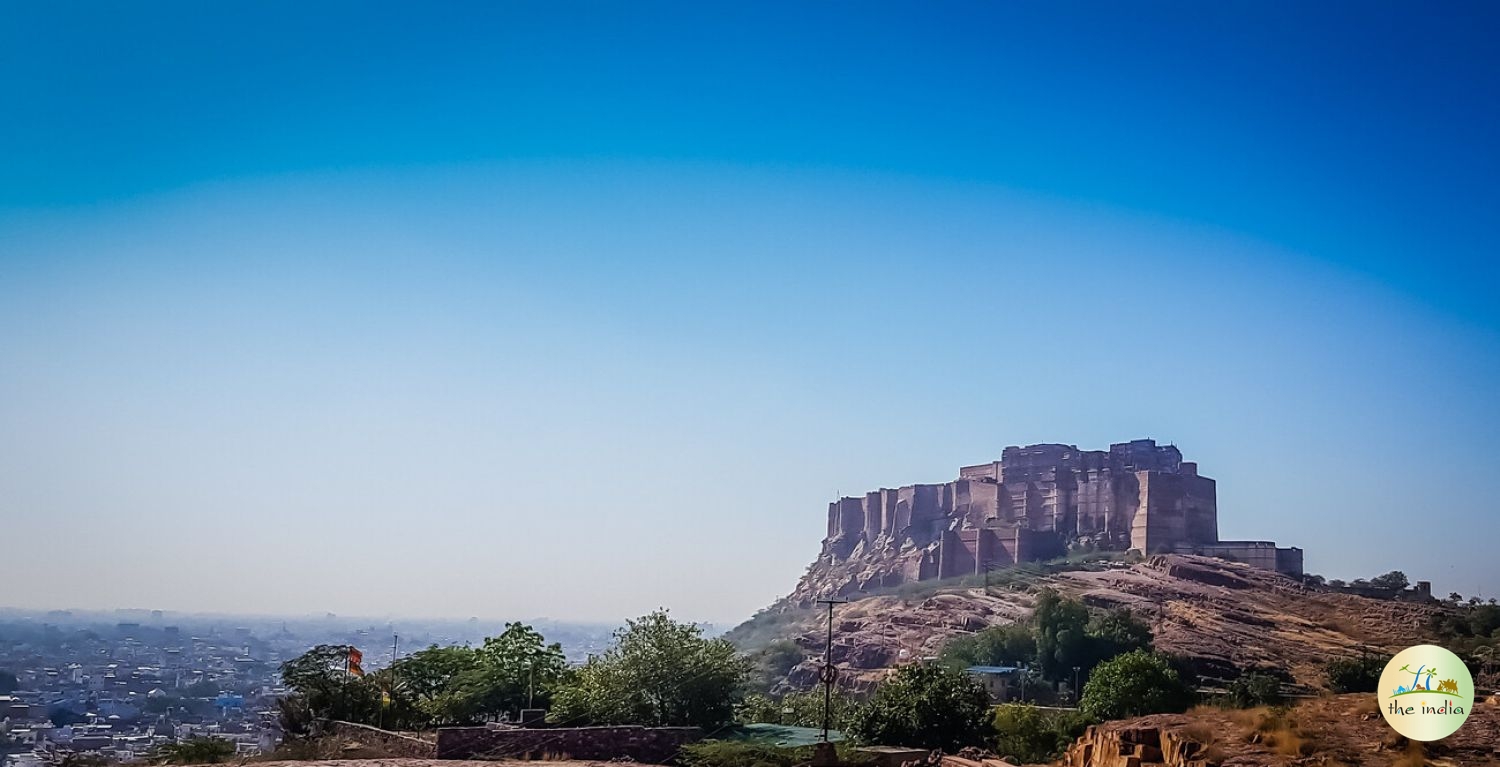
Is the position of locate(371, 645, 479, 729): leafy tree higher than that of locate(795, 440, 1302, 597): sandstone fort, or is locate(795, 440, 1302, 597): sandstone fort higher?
locate(795, 440, 1302, 597): sandstone fort

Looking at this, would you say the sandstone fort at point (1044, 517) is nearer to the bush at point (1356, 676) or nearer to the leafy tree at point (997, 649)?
the leafy tree at point (997, 649)

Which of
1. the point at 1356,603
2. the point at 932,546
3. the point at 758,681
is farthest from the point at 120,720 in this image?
the point at 932,546

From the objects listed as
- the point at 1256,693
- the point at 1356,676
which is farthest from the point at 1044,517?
the point at 1256,693

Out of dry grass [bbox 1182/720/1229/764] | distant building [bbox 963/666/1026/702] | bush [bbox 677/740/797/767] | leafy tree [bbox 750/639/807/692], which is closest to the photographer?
dry grass [bbox 1182/720/1229/764]

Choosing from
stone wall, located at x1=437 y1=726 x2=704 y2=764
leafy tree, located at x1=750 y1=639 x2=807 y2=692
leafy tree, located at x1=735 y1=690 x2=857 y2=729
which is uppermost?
stone wall, located at x1=437 y1=726 x2=704 y2=764

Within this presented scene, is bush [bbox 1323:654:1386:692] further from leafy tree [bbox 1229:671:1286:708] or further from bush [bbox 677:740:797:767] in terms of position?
bush [bbox 677:740:797:767]

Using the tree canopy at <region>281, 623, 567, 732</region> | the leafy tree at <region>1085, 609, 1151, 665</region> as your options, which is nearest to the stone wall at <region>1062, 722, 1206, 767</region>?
the tree canopy at <region>281, 623, 567, 732</region>

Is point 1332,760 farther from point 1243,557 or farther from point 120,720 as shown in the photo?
point 1243,557

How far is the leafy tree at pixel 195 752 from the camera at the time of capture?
84.0 ft

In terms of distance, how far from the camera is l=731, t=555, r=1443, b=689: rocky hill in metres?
66.9

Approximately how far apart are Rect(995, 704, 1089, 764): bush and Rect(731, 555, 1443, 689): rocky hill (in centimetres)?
3487

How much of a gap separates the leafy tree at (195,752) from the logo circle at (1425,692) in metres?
22.9

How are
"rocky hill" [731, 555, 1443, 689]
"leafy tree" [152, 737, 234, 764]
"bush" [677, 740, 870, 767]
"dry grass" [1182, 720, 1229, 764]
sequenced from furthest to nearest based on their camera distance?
"rocky hill" [731, 555, 1443, 689], "leafy tree" [152, 737, 234, 764], "bush" [677, 740, 870, 767], "dry grass" [1182, 720, 1229, 764]

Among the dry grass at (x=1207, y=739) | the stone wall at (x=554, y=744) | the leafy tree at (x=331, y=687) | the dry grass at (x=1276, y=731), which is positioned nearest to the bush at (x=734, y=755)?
the stone wall at (x=554, y=744)
